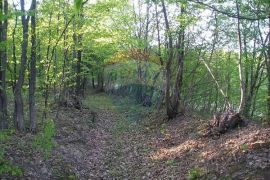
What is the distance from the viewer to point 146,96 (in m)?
27.0

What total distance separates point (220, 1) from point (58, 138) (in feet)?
23.9

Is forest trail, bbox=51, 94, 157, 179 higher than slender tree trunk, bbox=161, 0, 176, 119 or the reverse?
the reverse

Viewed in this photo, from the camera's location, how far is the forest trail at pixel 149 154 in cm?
841

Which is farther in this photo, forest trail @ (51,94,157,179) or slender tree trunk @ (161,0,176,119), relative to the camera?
slender tree trunk @ (161,0,176,119)

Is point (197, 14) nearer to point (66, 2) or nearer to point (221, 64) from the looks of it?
point (66, 2)

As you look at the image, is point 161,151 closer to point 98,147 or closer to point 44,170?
point 98,147

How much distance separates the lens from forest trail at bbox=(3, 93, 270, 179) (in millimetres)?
8406

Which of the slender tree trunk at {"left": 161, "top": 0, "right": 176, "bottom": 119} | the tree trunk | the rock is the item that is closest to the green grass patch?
the rock

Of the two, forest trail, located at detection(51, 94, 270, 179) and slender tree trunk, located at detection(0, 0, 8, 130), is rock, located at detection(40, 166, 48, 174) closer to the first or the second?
forest trail, located at detection(51, 94, 270, 179)

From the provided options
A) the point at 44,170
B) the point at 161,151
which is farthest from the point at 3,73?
the point at 161,151

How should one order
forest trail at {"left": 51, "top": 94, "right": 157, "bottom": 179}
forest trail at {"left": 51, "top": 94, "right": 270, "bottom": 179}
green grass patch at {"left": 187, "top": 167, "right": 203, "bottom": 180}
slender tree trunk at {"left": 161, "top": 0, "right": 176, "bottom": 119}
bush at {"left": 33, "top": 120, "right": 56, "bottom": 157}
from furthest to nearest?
slender tree trunk at {"left": 161, "top": 0, "right": 176, "bottom": 119}, forest trail at {"left": 51, "top": 94, "right": 157, "bottom": 179}, bush at {"left": 33, "top": 120, "right": 56, "bottom": 157}, green grass patch at {"left": 187, "top": 167, "right": 203, "bottom": 180}, forest trail at {"left": 51, "top": 94, "right": 270, "bottom": 179}

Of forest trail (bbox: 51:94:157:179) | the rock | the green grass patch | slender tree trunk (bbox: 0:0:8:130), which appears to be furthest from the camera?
slender tree trunk (bbox: 0:0:8:130)

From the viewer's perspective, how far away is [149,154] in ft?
40.0

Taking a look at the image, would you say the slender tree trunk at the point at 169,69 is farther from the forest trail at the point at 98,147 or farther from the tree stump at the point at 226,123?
the tree stump at the point at 226,123
